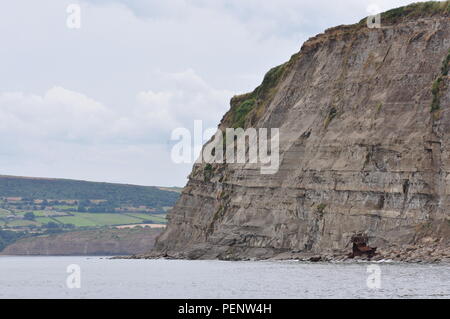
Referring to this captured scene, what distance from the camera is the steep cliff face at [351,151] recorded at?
95500mm

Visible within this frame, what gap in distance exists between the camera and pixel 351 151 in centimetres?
10212

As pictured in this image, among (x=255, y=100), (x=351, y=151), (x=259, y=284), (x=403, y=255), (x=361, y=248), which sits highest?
(x=255, y=100)

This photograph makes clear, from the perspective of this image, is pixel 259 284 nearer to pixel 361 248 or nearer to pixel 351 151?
pixel 361 248

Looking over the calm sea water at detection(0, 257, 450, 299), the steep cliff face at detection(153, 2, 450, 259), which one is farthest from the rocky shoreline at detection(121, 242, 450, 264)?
the calm sea water at detection(0, 257, 450, 299)

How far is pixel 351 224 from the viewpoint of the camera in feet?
324

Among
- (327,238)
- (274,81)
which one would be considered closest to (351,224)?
(327,238)

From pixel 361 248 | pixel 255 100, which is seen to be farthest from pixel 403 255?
pixel 255 100

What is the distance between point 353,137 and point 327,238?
11.1 metres

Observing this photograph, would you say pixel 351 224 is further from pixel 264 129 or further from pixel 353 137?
pixel 264 129

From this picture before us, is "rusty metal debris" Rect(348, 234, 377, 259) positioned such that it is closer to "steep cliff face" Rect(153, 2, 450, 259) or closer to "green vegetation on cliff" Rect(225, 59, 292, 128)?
"steep cliff face" Rect(153, 2, 450, 259)

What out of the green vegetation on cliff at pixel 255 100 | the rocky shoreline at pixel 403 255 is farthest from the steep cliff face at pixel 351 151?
the green vegetation on cliff at pixel 255 100

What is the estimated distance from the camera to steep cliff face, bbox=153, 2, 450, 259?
313ft
